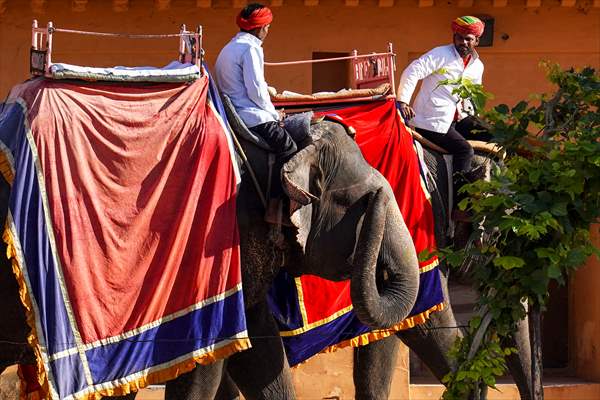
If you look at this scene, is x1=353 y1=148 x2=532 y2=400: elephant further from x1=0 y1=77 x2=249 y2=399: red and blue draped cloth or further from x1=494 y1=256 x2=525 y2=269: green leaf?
x1=494 y1=256 x2=525 y2=269: green leaf

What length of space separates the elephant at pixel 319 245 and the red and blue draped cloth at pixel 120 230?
9.1 inches

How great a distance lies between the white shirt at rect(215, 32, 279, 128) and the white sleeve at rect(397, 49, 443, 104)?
4.91 ft

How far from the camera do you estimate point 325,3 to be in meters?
13.6

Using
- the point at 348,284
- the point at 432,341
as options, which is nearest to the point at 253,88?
the point at 348,284

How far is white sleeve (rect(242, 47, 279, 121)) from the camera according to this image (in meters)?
9.20

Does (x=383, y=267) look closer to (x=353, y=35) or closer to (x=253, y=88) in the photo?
(x=253, y=88)

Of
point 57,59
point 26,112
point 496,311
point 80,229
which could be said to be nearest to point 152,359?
point 80,229

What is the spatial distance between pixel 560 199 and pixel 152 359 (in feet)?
7.82

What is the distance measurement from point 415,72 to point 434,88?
14 centimetres

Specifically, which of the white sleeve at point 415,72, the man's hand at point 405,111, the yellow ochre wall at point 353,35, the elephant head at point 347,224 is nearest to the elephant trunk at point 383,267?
the elephant head at point 347,224

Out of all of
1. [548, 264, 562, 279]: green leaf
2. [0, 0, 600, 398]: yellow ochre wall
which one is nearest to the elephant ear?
[548, 264, 562, 279]: green leaf

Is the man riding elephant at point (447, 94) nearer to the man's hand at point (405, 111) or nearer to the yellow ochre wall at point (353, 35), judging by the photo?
the man's hand at point (405, 111)

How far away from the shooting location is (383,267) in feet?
30.1

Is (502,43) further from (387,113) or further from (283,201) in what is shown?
(283,201)
